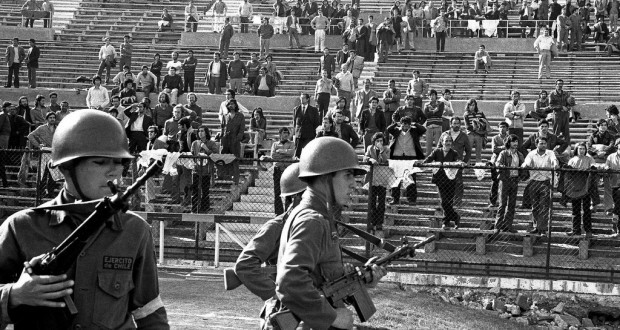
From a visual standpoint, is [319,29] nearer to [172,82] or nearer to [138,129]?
[172,82]

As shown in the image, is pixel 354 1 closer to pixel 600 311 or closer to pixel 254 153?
pixel 254 153

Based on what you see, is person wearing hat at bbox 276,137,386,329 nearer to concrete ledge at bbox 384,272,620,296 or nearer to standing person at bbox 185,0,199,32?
concrete ledge at bbox 384,272,620,296

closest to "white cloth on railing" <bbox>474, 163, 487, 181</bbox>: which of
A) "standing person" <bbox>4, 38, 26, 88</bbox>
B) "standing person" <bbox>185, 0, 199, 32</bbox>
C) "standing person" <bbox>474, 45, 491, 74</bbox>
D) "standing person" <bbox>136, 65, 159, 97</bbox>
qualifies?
"standing person" <bbox>136, 65, 159, 97</bbox>

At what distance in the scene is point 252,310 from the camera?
1520cm

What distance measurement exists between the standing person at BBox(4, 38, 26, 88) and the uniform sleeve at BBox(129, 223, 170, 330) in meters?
28.9

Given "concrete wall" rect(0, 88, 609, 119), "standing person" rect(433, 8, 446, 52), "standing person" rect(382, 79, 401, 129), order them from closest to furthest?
"standing person" rect(382, 79, 401, 129) → "concrete wall" rect(0, 88, 609, 119) → "standing person" rect(433, 8, 446, 52)

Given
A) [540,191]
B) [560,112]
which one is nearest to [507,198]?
[540,191]

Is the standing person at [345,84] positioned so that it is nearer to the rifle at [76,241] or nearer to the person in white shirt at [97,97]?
the person in white shirt at [97,97]

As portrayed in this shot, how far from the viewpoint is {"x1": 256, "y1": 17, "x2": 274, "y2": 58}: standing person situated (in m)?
35.8

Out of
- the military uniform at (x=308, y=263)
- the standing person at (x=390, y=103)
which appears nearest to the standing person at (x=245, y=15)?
the standing person at (x=390, y=103)

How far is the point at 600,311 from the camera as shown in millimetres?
17703

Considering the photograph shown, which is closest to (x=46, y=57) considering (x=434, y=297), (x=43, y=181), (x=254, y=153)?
(x=254, y=153)

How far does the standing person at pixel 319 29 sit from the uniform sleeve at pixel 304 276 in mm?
30153

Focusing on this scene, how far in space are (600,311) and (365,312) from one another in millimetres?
11325
